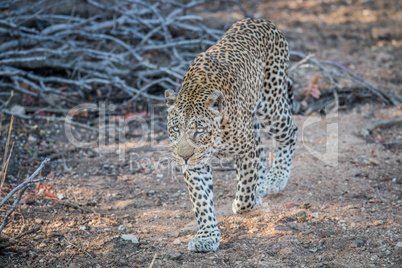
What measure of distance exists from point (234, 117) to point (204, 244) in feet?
4.58

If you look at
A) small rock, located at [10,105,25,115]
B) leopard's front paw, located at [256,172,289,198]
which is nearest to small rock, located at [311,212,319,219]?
leopard's front paw, located at [256,172,289,198]

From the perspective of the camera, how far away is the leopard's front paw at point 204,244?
491 cm

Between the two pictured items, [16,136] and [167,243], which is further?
[16,136]

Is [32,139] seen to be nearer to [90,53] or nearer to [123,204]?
[90,53]

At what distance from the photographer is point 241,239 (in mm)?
5227

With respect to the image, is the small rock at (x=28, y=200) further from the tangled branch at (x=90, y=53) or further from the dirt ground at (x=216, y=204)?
the tangled branch at (x=90, y=53)

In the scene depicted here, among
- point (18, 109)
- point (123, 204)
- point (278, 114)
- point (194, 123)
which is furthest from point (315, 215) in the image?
point (18, 109)

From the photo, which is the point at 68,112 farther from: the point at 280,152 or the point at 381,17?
the point at 381,17

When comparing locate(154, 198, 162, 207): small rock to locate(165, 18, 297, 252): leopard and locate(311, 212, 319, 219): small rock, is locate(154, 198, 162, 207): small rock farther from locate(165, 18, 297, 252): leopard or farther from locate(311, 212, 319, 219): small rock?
locate(311, 212, 319, 219): small rock

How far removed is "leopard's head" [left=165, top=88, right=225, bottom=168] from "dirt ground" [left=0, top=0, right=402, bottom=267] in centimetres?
113

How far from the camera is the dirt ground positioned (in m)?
4.84

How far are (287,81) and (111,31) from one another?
393 centimetres

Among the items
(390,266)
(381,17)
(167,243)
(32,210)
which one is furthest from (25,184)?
(381,17)

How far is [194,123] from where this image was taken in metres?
4.55
